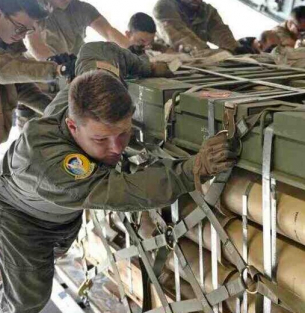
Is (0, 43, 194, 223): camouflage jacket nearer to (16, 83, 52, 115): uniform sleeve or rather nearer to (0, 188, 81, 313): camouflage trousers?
(0, 188, 81, 313): camouflage trousers

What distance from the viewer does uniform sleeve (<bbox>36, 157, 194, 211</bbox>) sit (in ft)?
6.57

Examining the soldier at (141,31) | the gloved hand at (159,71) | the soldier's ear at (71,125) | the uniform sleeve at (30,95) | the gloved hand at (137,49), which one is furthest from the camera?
the soldier at (141,31)

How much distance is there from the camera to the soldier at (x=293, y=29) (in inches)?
220

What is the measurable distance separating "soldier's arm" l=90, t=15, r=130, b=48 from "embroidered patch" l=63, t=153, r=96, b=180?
282cm

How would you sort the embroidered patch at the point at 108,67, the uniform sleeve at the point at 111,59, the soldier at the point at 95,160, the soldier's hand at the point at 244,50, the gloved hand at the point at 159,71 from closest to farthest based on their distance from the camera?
the soldier at the point at 95,160 < the embroidered patch at the point at 108,67 < the uniform sleeve at the point at 111,59 < the gloved hand at the point at 159,71 < the soldier's hand at the point at 244,50

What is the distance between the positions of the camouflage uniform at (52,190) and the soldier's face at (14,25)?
38.9 inches

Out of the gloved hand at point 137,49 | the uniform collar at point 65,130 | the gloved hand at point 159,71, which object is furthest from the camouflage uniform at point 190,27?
the uniform collar at point 65,130

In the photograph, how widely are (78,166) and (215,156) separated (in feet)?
1.85

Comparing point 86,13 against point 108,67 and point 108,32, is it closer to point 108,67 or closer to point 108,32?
point 108,32

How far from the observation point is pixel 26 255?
277 cm

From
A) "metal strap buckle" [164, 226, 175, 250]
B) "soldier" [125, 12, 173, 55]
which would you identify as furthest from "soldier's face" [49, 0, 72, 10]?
"metal strap buckle" [164, 226, 175, 250]

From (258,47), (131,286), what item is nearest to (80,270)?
(131,286)

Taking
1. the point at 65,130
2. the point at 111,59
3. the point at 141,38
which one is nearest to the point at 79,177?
the point at 65,130

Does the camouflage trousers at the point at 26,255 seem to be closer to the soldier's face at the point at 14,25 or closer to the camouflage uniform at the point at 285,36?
the soldier's face at the point at 14,25
